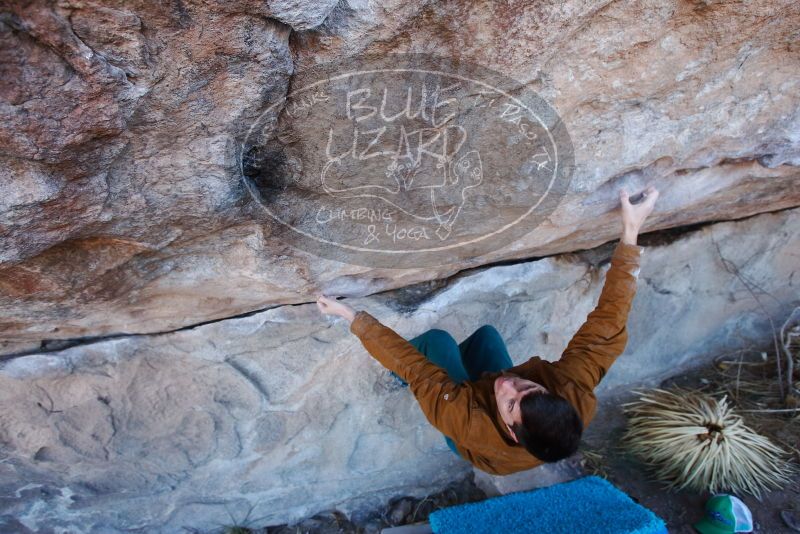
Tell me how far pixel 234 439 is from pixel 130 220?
3.90 ft

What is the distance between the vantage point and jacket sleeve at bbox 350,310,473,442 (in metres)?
1.59

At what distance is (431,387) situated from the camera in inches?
62.8

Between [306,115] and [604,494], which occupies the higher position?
[306,115]

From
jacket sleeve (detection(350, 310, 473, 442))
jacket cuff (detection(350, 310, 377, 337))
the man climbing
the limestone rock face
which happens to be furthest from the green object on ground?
jacket cuff (detection(350, 310, 377, 337))

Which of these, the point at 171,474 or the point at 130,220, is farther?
the point at 171,474

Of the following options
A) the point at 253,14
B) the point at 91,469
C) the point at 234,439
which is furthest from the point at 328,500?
the point at 253,14

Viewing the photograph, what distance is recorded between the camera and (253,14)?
3.64 feet

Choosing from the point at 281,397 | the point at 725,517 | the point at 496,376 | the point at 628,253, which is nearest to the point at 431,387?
the point at 496,376

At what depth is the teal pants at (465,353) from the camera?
197 centimetres

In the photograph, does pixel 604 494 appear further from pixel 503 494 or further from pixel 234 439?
pixel 234 439

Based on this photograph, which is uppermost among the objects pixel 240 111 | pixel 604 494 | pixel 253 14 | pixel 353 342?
pixel 253 14

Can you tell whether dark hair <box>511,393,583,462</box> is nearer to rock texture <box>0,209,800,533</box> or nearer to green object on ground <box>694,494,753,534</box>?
rock texture <box>0,209,800,533</box>

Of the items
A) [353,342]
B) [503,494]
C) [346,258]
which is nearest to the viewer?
[346,258]

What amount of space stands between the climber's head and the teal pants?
0.47m
